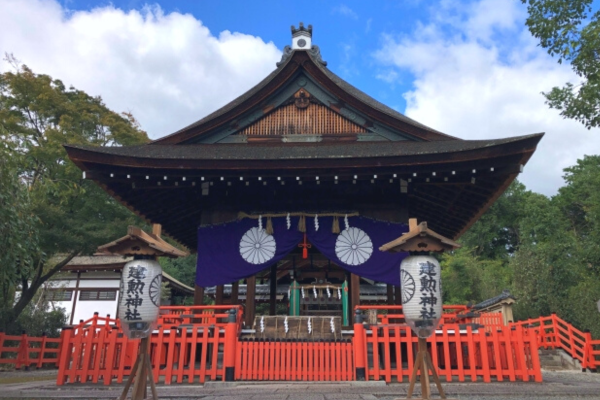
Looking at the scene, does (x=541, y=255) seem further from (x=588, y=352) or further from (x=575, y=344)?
(x=588, y=352)

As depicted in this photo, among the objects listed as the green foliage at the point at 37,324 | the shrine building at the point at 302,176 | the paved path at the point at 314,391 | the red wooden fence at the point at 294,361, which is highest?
the shrine building at the point at 302,176

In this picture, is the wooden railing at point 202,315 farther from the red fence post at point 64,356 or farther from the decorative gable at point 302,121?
the decorative gable at point 302,121

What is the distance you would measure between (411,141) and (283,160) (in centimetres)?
320

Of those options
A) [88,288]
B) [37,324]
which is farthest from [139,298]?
[88,288]

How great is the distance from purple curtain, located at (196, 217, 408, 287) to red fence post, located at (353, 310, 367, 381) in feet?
5.91

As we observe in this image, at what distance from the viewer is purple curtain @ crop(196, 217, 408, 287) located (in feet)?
28.9

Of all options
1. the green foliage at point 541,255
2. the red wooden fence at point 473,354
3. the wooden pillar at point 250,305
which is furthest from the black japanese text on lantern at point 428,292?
the green foliage at point 541,255

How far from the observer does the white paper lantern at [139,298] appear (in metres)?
4.98

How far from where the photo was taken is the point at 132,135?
60.4ft

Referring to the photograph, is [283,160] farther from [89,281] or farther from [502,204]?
[502,204]

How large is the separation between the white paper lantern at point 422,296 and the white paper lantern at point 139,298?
119 inches

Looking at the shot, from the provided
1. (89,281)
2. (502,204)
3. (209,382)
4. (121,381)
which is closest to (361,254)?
(209,382)

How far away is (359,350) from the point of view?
6.91 m

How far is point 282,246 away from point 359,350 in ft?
9.50
